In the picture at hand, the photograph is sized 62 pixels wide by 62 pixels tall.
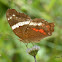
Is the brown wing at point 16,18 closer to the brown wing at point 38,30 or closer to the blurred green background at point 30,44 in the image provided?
the brown wing at point 38,30

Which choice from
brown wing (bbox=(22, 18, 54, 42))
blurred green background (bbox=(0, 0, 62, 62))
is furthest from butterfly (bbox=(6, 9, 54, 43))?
blurred green background (bbox=(0, 0, 62, 62))

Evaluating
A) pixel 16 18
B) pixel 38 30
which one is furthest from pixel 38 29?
pixel 16 18

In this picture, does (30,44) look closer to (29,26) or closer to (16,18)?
(29,26)

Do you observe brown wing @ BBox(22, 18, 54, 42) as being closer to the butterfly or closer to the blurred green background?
the butterfly

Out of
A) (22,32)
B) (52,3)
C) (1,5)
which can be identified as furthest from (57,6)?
(22,32)

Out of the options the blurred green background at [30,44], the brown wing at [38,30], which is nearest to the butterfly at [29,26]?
the brown wing at [38,30]
